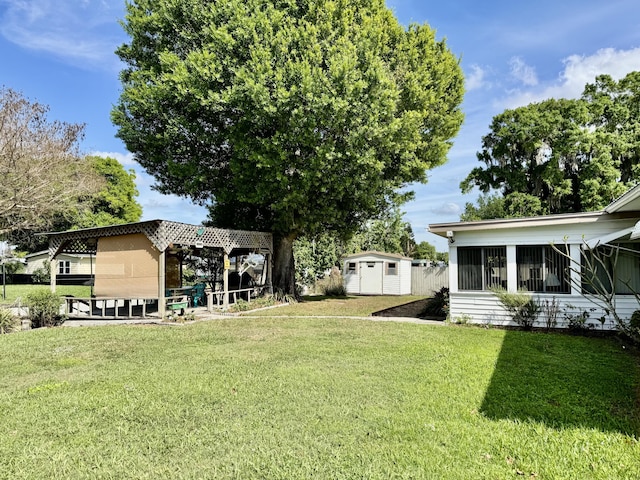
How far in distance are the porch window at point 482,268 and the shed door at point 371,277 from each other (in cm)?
1271

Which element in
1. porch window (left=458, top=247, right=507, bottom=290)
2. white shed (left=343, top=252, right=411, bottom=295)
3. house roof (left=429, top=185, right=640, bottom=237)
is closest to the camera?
house roof (left=429, top=185, right=640, bottom=237)

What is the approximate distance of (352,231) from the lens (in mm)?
18844

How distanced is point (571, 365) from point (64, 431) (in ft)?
22.9

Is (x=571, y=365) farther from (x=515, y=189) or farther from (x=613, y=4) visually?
(x=515, y=189)

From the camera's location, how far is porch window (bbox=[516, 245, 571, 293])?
9.95 metres

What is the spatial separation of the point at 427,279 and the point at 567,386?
1886 cm

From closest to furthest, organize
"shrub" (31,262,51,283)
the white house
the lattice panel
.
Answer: the white house → the lattice panel → "shrub" (31,262,51,283)

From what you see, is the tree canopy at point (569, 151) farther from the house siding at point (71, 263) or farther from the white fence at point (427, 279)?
the house siding at point (71, 263)

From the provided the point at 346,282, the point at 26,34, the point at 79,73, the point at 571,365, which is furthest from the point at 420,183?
the point at 26,34

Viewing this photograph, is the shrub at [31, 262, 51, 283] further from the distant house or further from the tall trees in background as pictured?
the tall trees in background

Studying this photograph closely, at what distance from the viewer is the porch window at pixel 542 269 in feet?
32.7

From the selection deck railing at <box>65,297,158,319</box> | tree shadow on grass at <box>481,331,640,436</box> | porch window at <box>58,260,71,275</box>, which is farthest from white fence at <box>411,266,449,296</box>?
porch window at <box>58,260,71,275</box>

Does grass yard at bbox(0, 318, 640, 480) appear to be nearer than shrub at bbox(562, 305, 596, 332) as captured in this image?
Yes

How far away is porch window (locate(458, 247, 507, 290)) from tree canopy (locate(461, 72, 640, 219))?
49.9 ft
